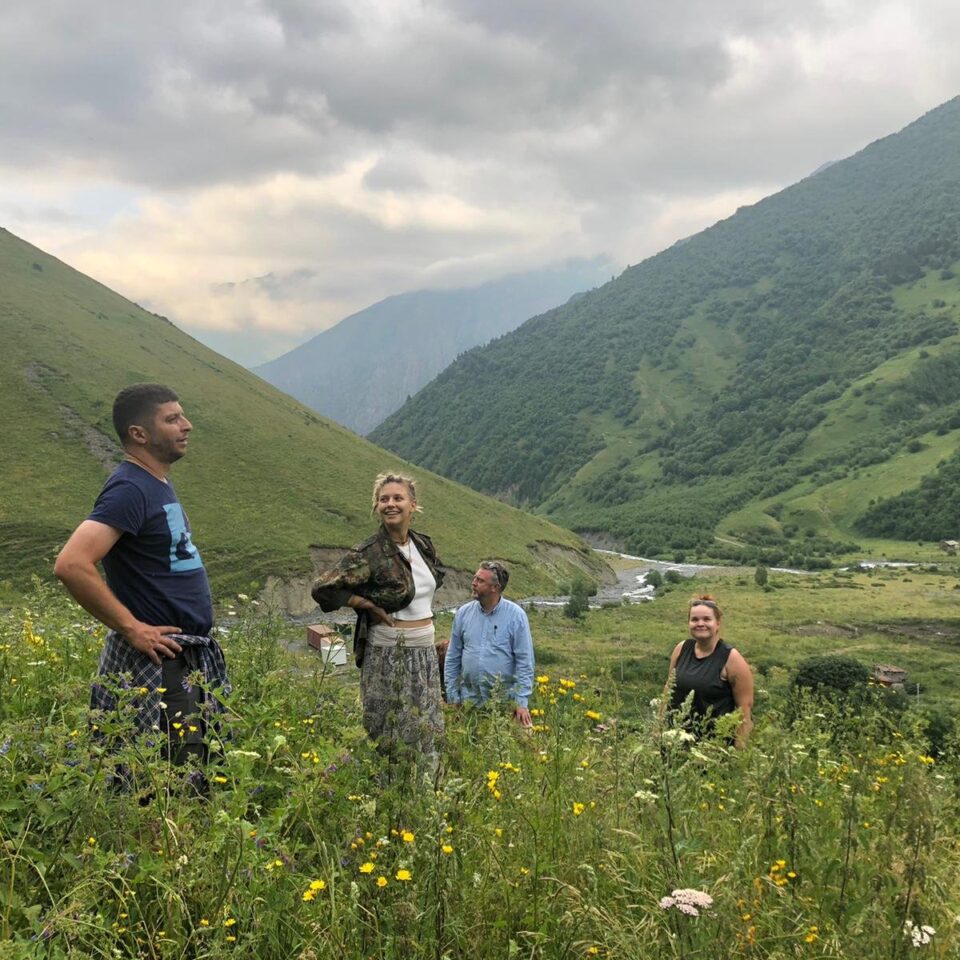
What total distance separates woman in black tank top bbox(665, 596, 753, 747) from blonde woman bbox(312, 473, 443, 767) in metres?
2.27

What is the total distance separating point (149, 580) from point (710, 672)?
4595mm

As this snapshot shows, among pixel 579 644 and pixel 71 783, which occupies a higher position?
pixel 71 783

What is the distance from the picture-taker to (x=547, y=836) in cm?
301

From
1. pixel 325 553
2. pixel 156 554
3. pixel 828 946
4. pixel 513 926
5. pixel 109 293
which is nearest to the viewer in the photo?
pixel 828 946

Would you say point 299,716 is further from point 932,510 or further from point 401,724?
point 932,510

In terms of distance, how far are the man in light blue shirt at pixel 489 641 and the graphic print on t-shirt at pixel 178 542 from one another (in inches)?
115

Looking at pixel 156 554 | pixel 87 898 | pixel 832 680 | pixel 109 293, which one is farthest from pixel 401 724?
pixel 109 293

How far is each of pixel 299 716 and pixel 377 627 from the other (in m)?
0.77

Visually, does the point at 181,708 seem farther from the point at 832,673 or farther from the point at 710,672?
the point at 832,673

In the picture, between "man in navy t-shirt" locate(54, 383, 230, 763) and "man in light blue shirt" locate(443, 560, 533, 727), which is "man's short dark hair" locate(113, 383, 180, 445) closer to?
"man in navy t-shirt" locate(54, 383, 230, 763)

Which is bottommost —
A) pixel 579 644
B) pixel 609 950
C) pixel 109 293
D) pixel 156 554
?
pixel 579 644

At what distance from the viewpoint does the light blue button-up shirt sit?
648 cm

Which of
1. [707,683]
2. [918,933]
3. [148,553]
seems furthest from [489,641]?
[918,933]

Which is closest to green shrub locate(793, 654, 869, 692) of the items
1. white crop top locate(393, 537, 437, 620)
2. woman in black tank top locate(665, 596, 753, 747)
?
woman in black tank top locate(665, 596, 753, 747)
